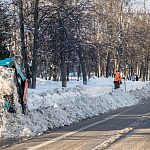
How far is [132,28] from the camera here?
6075cm

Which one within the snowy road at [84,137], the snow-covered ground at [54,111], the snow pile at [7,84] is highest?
the snow pile at [7,84]

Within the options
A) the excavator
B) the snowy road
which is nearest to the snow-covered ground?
the excavator

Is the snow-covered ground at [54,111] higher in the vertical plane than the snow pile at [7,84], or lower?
lower

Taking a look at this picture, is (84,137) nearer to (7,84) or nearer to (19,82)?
(7,84)

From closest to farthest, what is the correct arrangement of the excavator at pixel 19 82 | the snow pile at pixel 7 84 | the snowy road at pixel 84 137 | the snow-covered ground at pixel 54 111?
the snowy road at pixel 84 137 → the snow-covered ground at pixel 54 111 → the snow pile at pixel 7 84 → the excavator at pixel 19 82

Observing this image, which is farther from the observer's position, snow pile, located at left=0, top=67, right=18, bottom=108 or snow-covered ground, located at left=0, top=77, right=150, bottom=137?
snow pile, located at left=0, top=67, right=18, bottom=108

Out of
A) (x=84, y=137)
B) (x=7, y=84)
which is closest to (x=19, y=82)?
(x=7, y=84)

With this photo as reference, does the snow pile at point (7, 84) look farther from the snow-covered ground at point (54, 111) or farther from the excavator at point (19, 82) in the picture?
the snow-covered ground at point (54, 111)

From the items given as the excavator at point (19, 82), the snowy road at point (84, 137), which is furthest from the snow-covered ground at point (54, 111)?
the snowy road at point (84, 137)

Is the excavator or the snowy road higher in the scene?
the excavator

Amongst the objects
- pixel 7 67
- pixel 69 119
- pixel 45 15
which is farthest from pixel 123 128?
pixel 45 15

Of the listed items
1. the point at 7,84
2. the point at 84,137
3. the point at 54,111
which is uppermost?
the point at 7,84

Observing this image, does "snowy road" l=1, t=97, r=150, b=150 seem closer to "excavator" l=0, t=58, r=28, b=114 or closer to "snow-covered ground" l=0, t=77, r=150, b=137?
"snow-covered ground" l=0, t=77, r=150, b=137

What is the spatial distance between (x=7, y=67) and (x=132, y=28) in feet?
157
